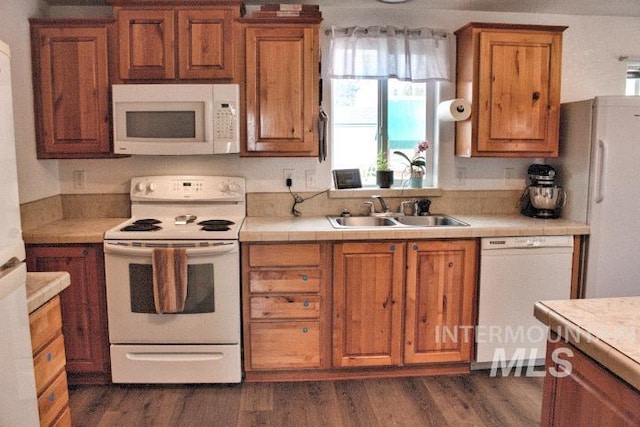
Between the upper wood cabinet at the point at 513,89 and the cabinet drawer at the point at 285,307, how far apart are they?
4.50 feet

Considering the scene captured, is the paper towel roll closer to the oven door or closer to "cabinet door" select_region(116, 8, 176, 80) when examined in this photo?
the oven door

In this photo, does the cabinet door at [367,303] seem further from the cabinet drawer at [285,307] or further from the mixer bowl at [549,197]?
the mixer bowl at [549,197]

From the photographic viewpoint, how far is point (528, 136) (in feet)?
10.7

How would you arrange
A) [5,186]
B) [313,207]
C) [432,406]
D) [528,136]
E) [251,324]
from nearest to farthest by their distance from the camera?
[5,186]
[432,406]
[251,324]
[528,136]
[313,207]

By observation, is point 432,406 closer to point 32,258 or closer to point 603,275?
point 603,275

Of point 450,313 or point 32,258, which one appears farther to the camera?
point 450,313

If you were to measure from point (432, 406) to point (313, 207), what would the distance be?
1.44 m

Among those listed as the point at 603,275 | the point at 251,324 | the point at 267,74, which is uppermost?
the point at 267,74

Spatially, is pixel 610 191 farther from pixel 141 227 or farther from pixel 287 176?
pixel 141 227

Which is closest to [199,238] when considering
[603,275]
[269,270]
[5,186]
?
[269,270]

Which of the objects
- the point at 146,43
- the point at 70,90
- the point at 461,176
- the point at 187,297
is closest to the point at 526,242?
the point at 461,176

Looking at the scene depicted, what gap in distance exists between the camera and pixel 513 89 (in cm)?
321

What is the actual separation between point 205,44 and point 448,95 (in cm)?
161

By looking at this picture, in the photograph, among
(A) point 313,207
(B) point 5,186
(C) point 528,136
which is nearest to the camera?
(B) point 5,186
